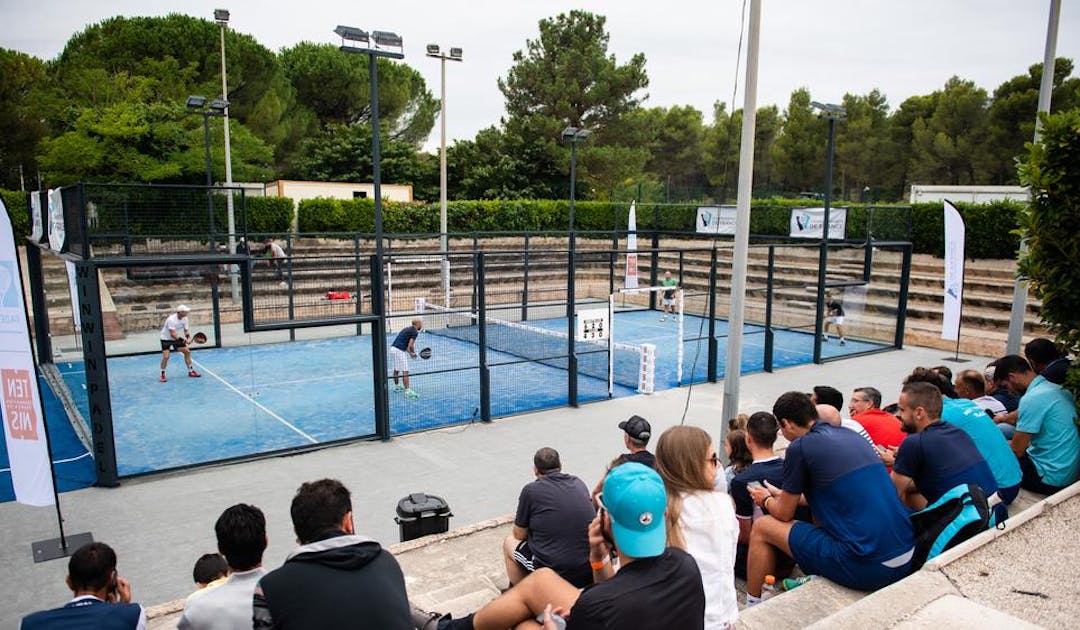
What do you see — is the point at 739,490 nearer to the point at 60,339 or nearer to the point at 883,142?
the point at 60,339

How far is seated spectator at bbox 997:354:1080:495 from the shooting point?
20.6 ft

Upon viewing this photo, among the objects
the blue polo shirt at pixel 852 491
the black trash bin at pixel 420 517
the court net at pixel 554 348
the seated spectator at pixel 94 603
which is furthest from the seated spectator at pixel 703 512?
the court net at pixel 554 348

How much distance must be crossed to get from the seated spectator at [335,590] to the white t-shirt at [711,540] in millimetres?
1451

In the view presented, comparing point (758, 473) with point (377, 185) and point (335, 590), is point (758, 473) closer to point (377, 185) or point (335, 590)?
point (335, 590)

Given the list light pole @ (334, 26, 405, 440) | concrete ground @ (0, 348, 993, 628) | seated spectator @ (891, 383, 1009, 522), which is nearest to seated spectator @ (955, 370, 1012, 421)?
concrete ground @ (0, 348, 993, 628)

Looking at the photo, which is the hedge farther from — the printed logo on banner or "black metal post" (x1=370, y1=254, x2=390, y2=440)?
the printed logo on banner

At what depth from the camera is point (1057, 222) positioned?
6867 millimetres

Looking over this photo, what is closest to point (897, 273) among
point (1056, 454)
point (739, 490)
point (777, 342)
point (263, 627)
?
point (777, 342)

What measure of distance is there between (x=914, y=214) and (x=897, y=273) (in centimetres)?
351

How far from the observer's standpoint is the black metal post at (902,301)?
1869 centimetres

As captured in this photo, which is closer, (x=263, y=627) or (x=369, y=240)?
(x=263, y=627)

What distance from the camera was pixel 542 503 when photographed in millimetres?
4754

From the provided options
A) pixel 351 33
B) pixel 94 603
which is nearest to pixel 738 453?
pixel 94 603

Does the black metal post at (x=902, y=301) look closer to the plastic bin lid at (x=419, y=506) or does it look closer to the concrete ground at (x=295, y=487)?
the concrete ground at (x=295, y=487)
